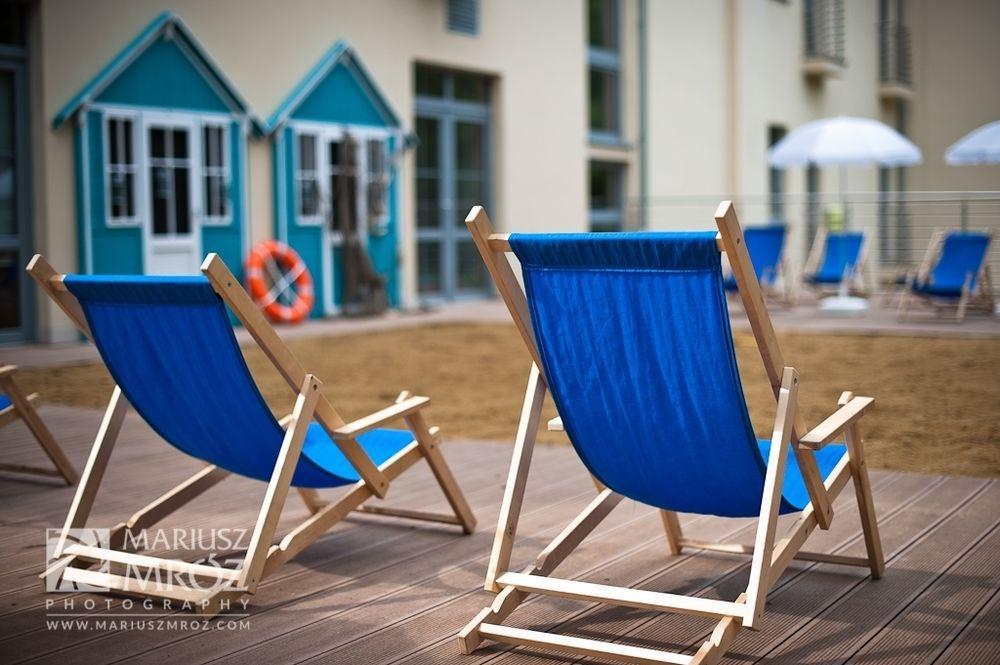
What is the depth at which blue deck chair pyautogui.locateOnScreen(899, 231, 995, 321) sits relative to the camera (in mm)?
10344

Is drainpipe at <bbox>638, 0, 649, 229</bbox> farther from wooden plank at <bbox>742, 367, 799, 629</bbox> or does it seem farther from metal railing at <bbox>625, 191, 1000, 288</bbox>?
wooden plank at <bbox>742, 367, 799, 629</bbox>

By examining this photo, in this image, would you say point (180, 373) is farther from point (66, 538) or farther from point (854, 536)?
point (854, 536)

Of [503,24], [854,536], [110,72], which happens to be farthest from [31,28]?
[854,536]

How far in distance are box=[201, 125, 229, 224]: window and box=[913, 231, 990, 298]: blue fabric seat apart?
6.05 m

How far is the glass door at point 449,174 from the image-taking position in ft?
41.6

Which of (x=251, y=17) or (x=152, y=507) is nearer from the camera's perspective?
(x=152, y=507)

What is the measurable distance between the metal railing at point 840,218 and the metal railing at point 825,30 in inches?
91.5

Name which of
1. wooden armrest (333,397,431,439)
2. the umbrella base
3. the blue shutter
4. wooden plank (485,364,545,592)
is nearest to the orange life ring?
the blue shutter

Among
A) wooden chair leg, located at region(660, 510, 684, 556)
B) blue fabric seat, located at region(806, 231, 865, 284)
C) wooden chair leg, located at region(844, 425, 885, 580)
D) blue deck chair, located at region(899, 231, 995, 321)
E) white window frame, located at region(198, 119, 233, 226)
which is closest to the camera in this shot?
wooden chair leg, located at region(844, 425, 885, 580)

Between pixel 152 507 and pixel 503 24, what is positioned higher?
pixel 503 24

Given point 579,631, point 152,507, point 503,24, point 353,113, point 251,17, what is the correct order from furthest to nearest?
point 503,24, point 353,113, point 251,17, point 152,507, point 579,631

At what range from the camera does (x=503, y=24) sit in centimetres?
1327

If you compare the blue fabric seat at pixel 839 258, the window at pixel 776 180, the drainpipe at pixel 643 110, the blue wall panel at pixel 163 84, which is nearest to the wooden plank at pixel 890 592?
the blue wall panel at pixel 163 84

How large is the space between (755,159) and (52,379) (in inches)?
488
